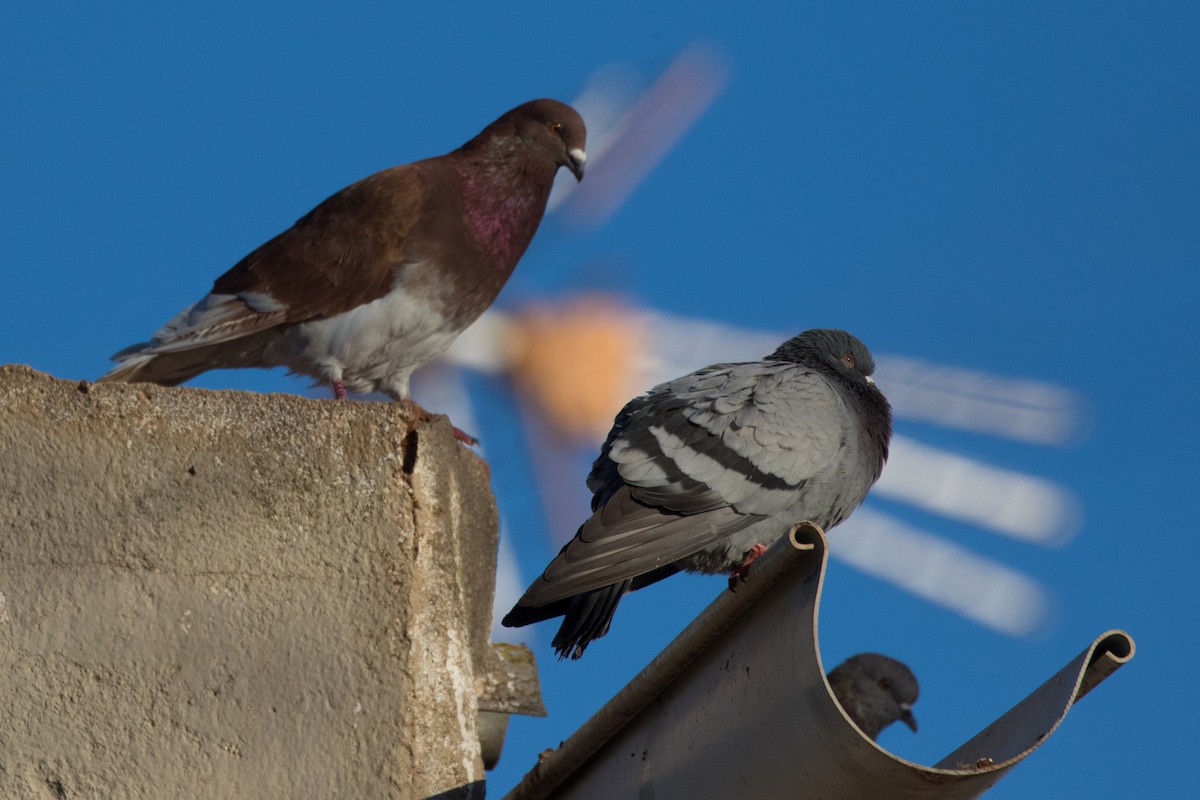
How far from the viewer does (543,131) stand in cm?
856

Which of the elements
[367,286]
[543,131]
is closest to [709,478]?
[367,286]

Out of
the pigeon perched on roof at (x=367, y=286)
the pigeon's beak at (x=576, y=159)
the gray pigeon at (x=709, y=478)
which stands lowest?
the gray pigeon at (x=709, y=478)

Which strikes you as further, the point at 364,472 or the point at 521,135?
the point at 521,135

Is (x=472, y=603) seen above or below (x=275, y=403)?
below

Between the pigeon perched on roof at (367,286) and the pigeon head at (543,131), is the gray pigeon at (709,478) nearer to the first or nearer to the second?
the pigeon perched on roof at (367,286)

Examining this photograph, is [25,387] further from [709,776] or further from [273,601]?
[709,776]

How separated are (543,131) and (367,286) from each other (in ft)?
5.10

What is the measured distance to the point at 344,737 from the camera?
4734mm

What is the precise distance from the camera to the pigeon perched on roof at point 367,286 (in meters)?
7.59

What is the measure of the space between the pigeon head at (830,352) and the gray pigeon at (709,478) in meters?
0.49

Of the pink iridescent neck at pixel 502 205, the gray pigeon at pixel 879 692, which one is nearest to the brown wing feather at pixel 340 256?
the pink iridescent neck at pixel 502 205

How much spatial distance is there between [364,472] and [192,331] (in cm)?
280

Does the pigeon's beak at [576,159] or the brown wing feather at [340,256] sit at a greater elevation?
the pigeon's beak at [576,159]

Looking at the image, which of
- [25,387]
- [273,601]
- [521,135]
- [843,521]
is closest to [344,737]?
[273,601]
